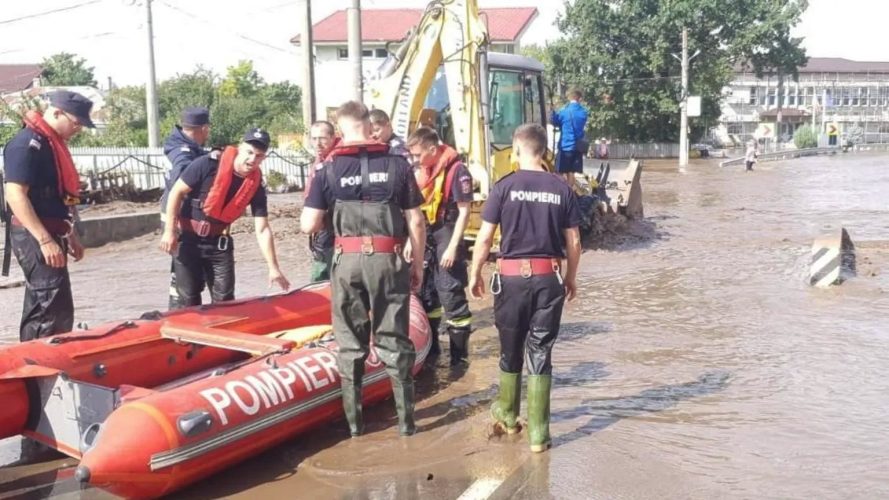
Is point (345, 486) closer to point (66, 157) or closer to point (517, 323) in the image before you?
point (517, 323)

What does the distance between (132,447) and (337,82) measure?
48.3m

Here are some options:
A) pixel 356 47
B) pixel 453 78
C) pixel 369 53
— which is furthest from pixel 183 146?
pixel 369 53

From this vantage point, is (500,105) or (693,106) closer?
(500,105)

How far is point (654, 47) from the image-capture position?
155ft

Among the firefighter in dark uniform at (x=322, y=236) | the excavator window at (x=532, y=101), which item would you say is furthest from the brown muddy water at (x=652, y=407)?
the excavator window at (x=532, y=101)

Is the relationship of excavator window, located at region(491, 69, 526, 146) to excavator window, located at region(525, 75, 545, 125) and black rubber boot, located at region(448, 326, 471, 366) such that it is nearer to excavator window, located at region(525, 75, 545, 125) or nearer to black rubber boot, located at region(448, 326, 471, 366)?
excavator window, located at region(525, 75, 545, 125)

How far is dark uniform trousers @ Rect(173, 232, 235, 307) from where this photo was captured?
6215mm

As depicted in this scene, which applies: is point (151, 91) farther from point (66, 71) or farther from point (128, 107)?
point (66, 71)

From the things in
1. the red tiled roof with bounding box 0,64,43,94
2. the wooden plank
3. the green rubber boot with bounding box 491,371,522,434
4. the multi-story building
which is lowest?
the green rubber boot with bounding box 491,371,522,434

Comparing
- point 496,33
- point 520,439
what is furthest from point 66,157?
Answer: point 496,33

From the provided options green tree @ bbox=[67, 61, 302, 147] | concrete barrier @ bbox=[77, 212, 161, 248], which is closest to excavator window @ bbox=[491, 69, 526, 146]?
concrete barrier @ bbox=[77, 212, 161, 248]

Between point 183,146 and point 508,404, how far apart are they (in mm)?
3218

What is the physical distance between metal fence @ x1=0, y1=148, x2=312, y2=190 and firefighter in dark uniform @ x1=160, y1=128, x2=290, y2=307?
16118mm

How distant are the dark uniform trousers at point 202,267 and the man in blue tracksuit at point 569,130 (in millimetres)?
7197
